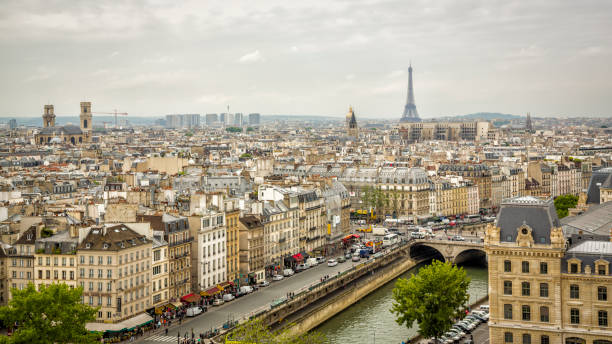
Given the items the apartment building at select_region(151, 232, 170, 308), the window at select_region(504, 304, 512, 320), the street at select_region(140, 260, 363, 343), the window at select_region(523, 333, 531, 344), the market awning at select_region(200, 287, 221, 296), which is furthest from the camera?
the market awning at select_region(200, 287, 221, 296)

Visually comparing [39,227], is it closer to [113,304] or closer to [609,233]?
[113,304]

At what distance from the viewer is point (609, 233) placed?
51.3 metres

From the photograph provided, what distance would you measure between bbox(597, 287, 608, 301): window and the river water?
54.0ft

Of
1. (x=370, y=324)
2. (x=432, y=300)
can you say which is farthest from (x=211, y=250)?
(x=432, y=300)

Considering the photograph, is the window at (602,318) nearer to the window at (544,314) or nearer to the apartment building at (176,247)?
the window at (544,314)

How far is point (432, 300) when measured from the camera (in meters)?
48.7

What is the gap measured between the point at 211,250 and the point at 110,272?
→ 40.8 feet

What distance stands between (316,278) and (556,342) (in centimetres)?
2878

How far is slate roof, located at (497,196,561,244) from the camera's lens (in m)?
44.3

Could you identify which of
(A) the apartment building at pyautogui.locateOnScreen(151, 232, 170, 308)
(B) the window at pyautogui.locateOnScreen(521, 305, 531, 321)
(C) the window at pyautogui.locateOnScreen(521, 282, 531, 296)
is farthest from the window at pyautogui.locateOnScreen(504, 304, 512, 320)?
(A) the apartment building at pyautogui.locateOnScreen(151, 232, 170, 308)

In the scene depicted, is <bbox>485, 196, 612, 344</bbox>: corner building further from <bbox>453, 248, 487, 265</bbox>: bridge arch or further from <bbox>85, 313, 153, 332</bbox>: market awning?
<bbox>453, 248, 487, 265</bbox>: bridge arch

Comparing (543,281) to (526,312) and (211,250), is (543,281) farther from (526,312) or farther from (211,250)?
(211,250)

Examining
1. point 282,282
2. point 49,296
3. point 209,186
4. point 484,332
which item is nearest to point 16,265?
point 49,296

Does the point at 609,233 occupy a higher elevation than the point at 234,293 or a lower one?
higher
